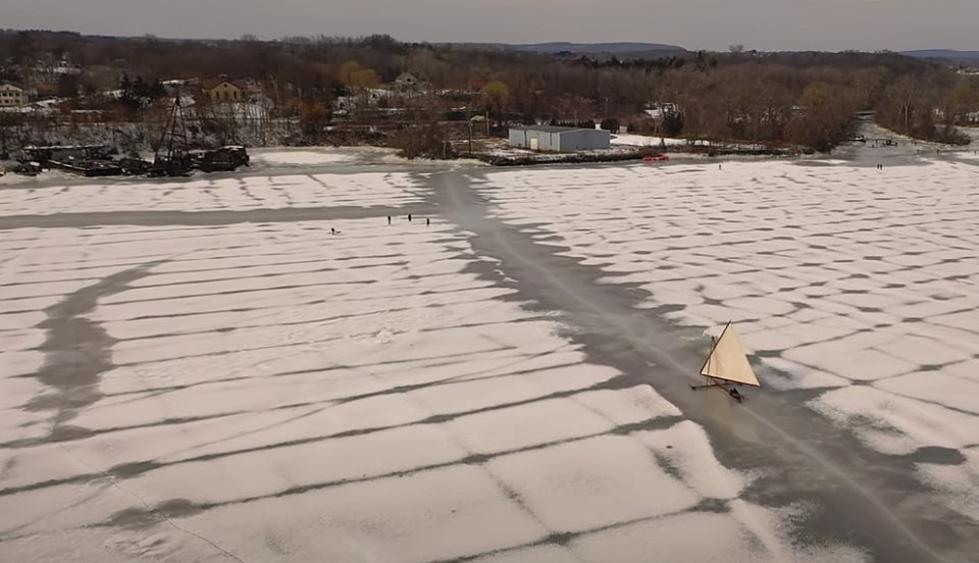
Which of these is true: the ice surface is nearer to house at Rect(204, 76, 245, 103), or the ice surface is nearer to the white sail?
the white sail

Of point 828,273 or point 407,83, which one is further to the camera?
point 407,83

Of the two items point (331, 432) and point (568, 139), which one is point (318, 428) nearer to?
point (331, 432)

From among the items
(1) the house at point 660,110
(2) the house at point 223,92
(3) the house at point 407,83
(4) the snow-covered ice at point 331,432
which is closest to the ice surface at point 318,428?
(4) the snow-covered ice at point 331,432

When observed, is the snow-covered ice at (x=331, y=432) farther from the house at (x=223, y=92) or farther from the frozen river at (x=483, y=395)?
the house at (x=223, y=92)

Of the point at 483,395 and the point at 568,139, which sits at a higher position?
the point at 568,139

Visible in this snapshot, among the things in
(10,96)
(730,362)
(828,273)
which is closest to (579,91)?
(10,96)

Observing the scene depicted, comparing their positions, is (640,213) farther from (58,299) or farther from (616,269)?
(58,299)
